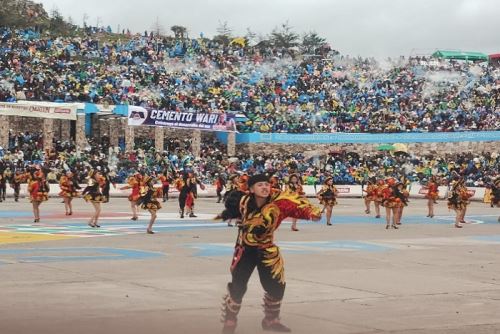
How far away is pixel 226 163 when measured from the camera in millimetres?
51281

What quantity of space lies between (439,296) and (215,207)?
2519 cm

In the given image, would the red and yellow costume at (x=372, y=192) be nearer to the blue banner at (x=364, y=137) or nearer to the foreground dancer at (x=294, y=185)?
the foreground dancer at (x=294, y=185)

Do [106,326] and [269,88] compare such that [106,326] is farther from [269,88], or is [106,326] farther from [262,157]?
[269,88]

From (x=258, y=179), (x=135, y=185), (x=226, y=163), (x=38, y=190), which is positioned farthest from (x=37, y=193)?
(x=226, y=163)

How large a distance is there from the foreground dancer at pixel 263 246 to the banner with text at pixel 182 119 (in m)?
40.5

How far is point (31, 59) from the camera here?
172 feet

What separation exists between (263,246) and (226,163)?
1647 inches

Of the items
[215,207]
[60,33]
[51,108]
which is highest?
[60,33]

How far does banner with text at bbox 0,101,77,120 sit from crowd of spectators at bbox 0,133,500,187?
144 centimetres

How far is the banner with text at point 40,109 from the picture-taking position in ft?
151

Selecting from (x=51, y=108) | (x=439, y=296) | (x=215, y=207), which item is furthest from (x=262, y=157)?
(x=439, y=296)

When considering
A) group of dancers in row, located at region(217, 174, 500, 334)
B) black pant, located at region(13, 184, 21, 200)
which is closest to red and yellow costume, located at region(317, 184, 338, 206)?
black pant, located at region(13, 184, 21, 200)

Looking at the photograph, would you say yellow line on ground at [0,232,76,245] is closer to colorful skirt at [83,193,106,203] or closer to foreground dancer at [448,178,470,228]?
colorful skirt at [83,193,106,203]

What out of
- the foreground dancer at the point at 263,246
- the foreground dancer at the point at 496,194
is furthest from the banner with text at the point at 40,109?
the foreground dancer at the point at 263,246
